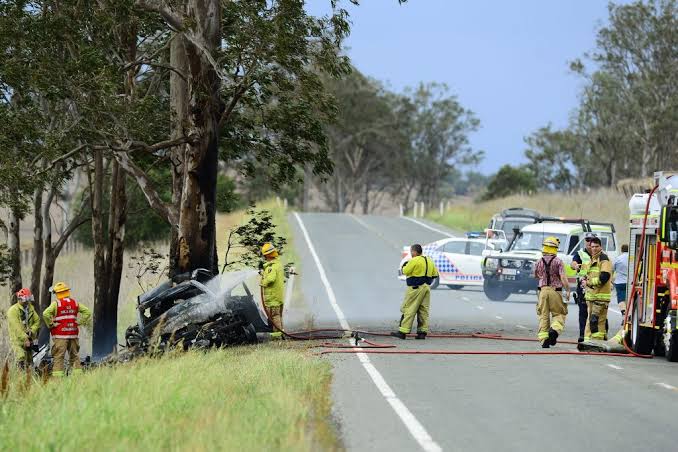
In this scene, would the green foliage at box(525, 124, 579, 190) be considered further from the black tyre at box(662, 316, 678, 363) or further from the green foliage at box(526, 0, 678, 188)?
the black tyre at box(662, 316, 678, 363)

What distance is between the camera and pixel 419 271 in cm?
2116

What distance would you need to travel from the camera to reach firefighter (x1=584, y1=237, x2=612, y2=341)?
19.6 metres

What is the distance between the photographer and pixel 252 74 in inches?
951

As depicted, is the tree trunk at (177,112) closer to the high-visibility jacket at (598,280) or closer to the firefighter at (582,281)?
the firefighter at (582,281)

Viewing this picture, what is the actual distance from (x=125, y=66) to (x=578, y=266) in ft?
38.9

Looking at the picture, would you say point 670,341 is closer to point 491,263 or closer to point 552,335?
point 552,335

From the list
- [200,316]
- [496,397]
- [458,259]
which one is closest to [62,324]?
[200,316]

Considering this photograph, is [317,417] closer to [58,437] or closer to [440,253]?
[58,437]

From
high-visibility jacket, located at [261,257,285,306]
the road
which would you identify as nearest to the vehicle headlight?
the road

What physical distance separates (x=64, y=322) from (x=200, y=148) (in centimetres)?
618

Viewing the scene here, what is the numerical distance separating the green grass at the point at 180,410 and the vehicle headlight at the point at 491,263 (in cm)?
1753

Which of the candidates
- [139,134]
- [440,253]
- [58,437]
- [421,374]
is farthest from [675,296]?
[440,253]

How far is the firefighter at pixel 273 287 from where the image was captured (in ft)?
67.6

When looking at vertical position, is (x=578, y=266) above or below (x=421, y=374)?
above
